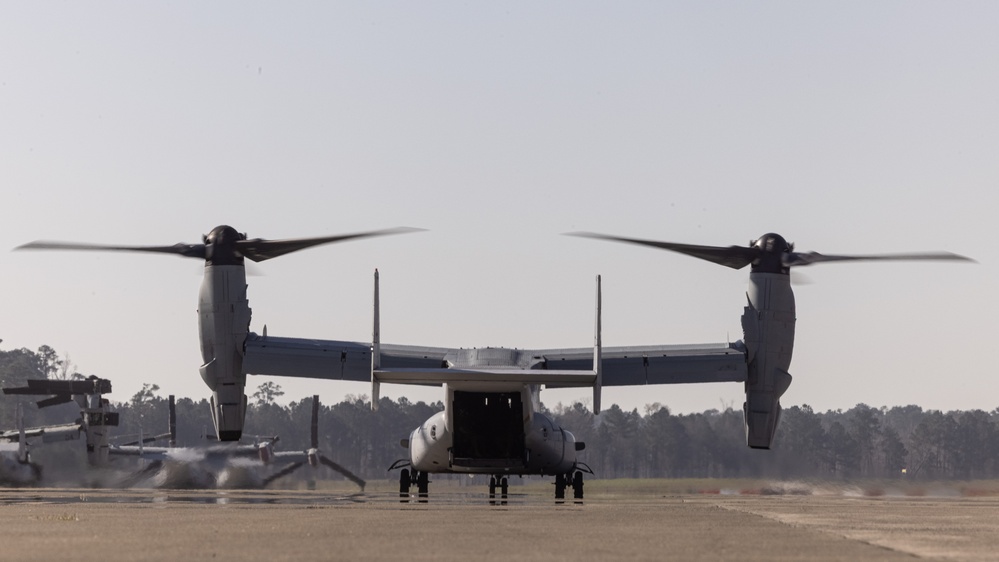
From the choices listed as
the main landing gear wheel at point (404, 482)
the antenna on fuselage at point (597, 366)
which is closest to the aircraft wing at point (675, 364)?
the antenna on fuselage at point (597, 366)

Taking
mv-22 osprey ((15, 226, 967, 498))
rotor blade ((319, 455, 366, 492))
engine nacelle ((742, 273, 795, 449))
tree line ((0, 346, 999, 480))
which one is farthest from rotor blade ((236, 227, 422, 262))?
rotor blade ((319, 455, 366, 492))

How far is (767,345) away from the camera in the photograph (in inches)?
1110

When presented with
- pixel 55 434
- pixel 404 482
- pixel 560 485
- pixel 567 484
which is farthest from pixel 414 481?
pixel 55 434

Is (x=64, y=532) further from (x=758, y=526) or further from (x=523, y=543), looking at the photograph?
(x=758, y=526)

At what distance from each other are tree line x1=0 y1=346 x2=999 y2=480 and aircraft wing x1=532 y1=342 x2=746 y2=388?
17396mm

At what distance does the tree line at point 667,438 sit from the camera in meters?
54.2

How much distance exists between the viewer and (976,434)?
8662 centimetres

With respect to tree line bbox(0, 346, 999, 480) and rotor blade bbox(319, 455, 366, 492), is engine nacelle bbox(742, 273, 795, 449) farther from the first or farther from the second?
rotor blade bbox(319, 455, 366, 492)

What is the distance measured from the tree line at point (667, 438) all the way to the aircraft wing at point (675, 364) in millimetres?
17396

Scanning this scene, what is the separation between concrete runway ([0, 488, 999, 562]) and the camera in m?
12.2

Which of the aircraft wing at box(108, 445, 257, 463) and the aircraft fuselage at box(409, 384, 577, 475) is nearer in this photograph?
the aircraft fuselage at box(409, 384, 577, 475)

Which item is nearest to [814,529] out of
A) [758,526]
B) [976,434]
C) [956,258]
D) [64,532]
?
[758,526]

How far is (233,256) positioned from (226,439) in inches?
156

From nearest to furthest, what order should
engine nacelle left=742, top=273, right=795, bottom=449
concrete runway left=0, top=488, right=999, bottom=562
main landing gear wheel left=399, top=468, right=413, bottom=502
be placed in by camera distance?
1. concrete runway left=0, top=488, right=999, bottom=562
2. engine nacelle left=742, top=273, right=795, bottom=449
3. main landing gear wheel left=399, top=468, right=413, bottom=502
